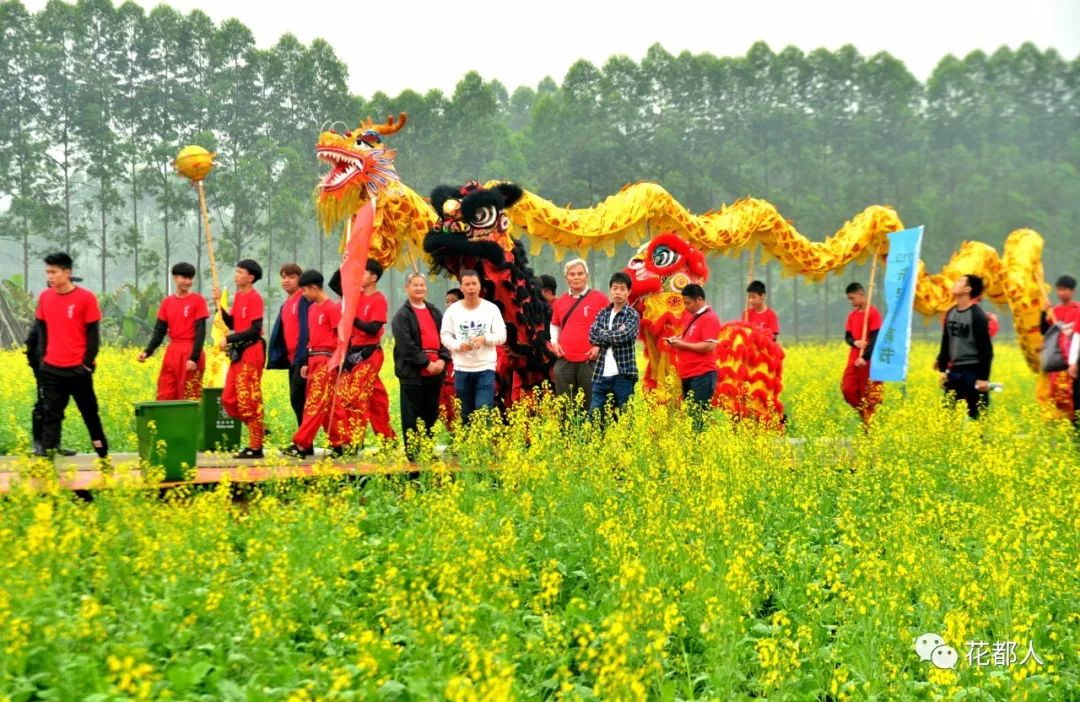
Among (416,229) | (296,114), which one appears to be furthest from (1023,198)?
(416,229)

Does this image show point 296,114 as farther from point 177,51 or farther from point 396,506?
point 396,506

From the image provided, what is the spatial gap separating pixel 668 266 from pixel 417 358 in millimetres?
2985

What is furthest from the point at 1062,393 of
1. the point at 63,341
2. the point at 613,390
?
the point at 63,341

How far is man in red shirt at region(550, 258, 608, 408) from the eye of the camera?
26.7ft

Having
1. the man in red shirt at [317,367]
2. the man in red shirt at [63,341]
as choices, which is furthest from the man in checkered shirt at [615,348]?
the man in red shirt at [63,341]

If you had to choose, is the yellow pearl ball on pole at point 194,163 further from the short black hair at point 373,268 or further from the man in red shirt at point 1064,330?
the man in red shirt at point 1064,330

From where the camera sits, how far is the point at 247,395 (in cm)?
731

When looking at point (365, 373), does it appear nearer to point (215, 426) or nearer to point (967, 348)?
point (215, 426)

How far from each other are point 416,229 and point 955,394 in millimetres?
5122

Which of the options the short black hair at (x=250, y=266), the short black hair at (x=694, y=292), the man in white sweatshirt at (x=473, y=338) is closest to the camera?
the man in white sweatshirt at (x=473, y=338)

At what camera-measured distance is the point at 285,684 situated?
11.5 ft

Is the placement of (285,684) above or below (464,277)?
below

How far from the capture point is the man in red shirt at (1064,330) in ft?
28.8

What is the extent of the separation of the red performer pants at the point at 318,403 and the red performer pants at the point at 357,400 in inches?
2.4
